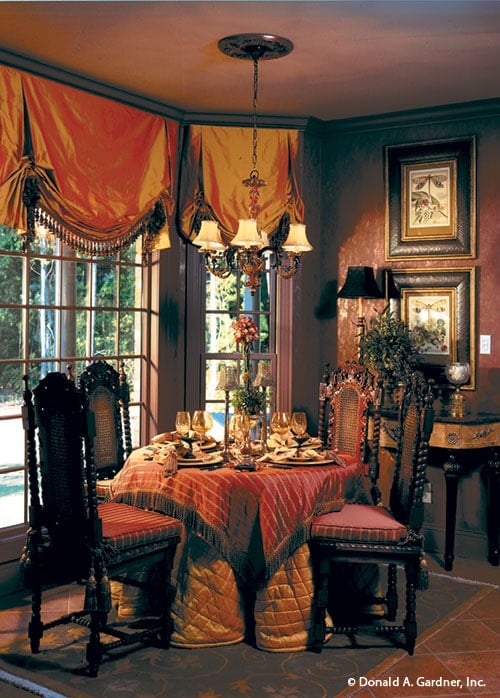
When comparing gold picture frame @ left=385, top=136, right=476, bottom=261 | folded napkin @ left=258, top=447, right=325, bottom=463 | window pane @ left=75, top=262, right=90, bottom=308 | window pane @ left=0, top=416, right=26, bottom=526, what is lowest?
window pane @ left=0, top=416, right=26, bottom=526

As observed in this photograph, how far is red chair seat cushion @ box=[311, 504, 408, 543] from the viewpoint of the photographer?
11.6 ft

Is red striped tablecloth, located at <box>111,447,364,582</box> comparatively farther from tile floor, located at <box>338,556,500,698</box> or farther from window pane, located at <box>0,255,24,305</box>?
window pane, located at <box>0,255,24,305</box>

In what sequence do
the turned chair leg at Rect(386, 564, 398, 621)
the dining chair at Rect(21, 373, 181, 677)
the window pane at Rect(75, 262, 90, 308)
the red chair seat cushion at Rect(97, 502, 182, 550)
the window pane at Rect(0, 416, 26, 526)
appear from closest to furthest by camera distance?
the dining chair at Rect(21, 373, 181, 677)
the red chair seat cushion at Rect(97, 502, 182, 550)
the turned chair leg at Rect(386, 564, 398, 621)
the window pane at Rect(75, 262, 90, 308)
the window pane at Rect(0, 416, 26, 526)

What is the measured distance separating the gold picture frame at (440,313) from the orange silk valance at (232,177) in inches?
36.7

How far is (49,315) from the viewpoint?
493 centimetres

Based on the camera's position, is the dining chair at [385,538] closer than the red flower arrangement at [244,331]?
Yes

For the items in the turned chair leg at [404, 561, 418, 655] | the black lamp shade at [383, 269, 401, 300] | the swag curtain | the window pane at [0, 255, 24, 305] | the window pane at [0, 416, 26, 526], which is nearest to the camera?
the turned chair leg at [404, 561, 418, 655]

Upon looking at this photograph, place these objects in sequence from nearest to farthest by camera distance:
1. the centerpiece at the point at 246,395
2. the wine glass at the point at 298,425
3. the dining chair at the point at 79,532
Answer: the dining chair at the point at 79,532
the centerpiece at the point at 246,395
the wine glass at the point at 298,425

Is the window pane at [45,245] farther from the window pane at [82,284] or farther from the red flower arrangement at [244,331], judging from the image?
the red flower arrangement at [244,331]

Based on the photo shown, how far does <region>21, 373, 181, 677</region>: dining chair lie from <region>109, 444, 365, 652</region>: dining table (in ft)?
0.32

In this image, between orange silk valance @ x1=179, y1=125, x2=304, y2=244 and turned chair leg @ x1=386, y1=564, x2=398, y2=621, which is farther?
orange silk valance @ x1=179, y1=125, x2=304, y2=244

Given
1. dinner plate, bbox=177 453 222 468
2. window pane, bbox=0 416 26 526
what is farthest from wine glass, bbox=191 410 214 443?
window pane, bbox=0 416 26 526

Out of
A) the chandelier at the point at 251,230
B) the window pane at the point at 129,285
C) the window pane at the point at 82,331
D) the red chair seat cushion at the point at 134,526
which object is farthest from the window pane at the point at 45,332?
the red chair seat cushion at the point at 134,526

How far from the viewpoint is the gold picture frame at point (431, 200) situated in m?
5.26
